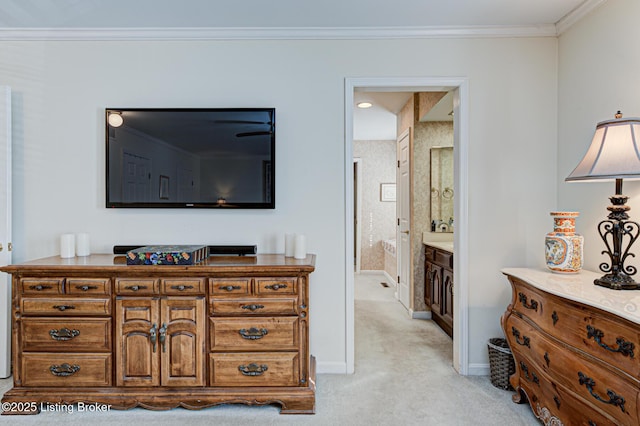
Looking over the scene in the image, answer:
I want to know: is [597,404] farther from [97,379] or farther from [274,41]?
[274,41]

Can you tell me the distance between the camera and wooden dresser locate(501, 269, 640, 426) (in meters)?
1.37

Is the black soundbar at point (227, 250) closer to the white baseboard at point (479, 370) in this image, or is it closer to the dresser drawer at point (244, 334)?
the dresser drawer at point (244, 334)

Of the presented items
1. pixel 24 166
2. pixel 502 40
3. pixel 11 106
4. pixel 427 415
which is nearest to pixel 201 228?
pixel 24 166

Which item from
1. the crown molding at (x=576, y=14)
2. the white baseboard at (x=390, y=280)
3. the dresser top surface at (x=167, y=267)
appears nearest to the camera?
the dresser top surface at (x=167, y=267)

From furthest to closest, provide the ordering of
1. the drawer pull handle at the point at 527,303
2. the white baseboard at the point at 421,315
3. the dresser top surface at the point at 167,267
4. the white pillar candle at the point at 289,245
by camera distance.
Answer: the white baseboard at the point at 421,315, the white pillar candle at the point at 289,245, the dresser top surface at the point at 167,267, the drawer pull handle at the point at 527,303

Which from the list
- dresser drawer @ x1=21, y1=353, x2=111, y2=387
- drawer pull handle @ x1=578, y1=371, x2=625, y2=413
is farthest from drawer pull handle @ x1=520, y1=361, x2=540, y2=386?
dresser drawer @ x1=21, y1=353, x2=111, y2=387

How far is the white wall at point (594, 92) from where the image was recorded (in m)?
1.96

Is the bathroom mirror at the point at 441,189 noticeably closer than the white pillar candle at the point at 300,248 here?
No

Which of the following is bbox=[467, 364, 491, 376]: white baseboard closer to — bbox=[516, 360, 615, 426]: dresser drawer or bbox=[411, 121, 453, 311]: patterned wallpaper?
bbox=[516, 360, 615, 426]: dresser drawer

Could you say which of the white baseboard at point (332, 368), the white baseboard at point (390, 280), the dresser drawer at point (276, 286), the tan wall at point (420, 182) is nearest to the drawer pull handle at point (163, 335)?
the dresser drawer at point (276, 286)

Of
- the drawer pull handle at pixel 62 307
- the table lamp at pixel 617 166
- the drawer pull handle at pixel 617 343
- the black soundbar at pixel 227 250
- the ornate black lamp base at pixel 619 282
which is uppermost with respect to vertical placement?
the table lamp at pixel 617 166

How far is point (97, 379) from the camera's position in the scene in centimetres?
209

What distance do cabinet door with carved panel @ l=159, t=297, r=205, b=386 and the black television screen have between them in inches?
29.4

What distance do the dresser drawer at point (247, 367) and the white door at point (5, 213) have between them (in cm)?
161
